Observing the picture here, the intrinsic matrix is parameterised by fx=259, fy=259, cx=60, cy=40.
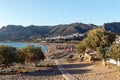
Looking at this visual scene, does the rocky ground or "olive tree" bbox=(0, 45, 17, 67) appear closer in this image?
the rocky ground

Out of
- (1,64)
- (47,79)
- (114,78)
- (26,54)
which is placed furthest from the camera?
(26,54)

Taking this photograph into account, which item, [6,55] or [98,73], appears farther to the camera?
[6,55]

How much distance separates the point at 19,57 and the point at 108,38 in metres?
18.2

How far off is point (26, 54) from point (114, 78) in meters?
26.1

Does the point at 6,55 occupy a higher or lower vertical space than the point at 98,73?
higher

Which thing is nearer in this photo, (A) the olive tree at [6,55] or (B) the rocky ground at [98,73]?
(B) the rocky ground at [98,73]

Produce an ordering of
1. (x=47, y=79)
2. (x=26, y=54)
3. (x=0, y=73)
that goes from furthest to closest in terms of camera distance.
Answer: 1. (x=26, y=54)
2. (x=0, y=73)
3. (x=47, y=79)

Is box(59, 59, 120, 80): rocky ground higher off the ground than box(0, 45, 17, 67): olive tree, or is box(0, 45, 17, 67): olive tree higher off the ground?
box(0, 45, 17, 67): olive tree

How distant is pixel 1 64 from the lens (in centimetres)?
4844

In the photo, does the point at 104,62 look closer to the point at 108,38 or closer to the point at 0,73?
the point at 108,38

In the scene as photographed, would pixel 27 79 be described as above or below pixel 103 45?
below

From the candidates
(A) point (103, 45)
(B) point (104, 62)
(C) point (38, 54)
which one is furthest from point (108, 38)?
(C) point (38, 54)

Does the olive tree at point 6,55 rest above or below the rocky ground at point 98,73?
above

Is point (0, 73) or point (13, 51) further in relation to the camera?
point (13, 51)
